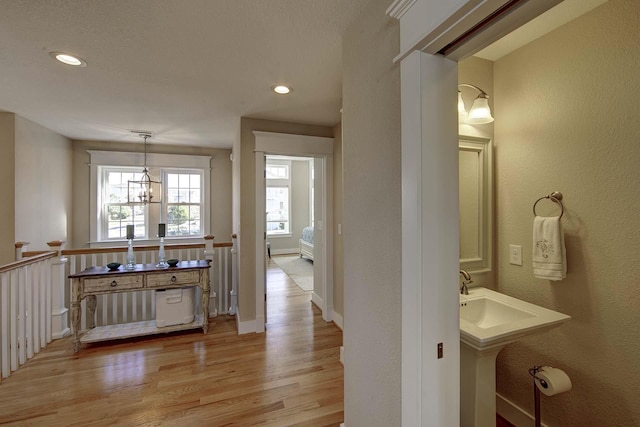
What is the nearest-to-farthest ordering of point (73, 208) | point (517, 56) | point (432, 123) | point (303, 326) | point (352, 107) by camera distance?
point (432, 123)
point (352, 107)
point (517, 56)
point (303, 326)
point (73, 208)

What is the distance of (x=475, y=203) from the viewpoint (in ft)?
6.26

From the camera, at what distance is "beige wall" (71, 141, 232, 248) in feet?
14.0

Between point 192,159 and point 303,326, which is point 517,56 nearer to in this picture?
point 303,326

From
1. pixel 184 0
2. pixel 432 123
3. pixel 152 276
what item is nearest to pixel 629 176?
pixel 432 123

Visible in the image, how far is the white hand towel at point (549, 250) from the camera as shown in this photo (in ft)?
5.09

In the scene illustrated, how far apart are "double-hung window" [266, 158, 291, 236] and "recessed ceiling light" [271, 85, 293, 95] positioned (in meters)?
5.85

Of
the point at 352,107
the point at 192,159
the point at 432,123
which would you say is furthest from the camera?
the point at 192,159

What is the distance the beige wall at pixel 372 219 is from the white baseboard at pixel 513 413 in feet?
3.64

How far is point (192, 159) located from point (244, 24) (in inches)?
148

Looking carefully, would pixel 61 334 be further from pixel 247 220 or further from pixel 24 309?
pixel 247 220

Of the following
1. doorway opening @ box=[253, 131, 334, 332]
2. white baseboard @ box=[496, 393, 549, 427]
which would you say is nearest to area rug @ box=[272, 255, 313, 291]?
doorway opening @ box=[253, 131, 334, 332]

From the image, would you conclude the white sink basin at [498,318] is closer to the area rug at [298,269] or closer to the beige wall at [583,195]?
the beige wall at [583,195]

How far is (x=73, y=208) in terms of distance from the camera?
4.26 metres

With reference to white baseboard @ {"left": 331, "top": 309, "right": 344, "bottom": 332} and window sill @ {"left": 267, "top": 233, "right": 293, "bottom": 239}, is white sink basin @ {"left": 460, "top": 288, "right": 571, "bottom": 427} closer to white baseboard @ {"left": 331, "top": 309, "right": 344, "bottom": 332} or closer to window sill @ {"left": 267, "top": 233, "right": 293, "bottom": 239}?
white baseboard @ {"left": 331, "top": 309, "right": 344, "bottom": 332}
